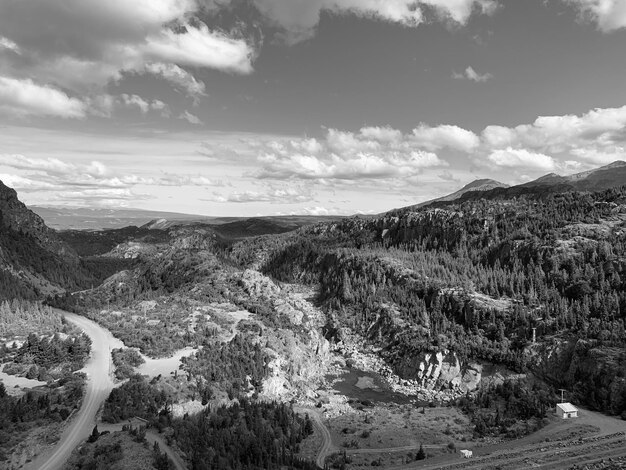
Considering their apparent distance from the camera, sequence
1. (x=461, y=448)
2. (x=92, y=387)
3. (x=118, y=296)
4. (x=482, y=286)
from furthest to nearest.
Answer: (x=118, y=296)
(x=482, y=286)
(x=92, y=387)
(x=461, y=448)

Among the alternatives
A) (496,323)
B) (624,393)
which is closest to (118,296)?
(496,323)

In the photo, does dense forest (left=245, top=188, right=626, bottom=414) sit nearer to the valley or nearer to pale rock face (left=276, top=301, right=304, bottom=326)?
the valley

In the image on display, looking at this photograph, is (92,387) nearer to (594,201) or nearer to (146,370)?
(146,370)

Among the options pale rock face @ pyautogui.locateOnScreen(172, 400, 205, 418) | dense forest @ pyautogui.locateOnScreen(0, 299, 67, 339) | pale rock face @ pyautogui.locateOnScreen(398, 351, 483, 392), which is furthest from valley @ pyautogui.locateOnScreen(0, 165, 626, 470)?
dense forest @ pyautogui.locateOnScreen(0, 299, 67, 339)

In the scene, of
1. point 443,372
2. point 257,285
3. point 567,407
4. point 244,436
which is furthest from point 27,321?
point 567,407

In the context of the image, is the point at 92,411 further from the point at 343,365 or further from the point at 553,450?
the point at 553,450
